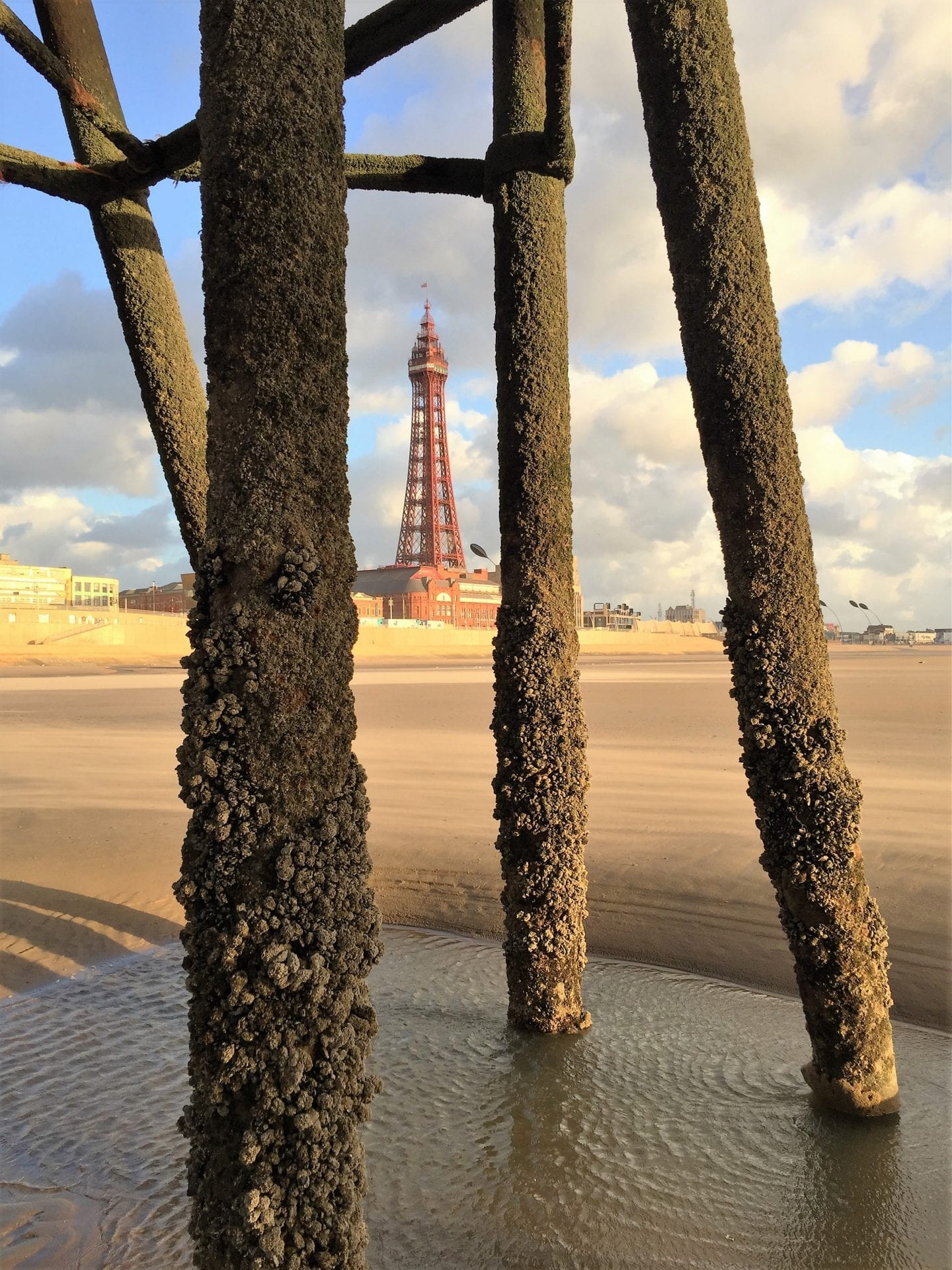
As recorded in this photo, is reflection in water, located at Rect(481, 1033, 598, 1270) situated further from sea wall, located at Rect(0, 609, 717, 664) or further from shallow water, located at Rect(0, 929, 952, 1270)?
sea wall, located at Rect(0, 609, 717, 664)

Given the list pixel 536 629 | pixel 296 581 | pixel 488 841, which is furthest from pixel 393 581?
pixel 296 581

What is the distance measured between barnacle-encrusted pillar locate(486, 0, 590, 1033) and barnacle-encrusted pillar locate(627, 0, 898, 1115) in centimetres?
94

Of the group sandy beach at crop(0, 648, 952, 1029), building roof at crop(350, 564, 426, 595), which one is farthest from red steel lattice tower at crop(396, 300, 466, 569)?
sandy beach at crop(0, 648, 952, 1029)

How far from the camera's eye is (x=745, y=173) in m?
3.22

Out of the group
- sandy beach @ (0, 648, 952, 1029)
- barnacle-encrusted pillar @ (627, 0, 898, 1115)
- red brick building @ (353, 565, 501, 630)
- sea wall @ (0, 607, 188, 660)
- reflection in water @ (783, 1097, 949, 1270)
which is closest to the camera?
reflection in water @ (783, 1097, 949, 1270)

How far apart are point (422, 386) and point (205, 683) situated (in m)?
89.9

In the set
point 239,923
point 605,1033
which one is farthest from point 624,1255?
point 239,923

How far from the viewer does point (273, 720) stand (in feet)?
5.61

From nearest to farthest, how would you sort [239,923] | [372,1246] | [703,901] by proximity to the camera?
[239,923] → [372,1246] → [703,901]

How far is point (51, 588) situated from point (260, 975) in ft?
209

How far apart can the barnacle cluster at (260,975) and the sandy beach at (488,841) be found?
3.55m

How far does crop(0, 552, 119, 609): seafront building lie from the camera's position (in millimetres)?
54188

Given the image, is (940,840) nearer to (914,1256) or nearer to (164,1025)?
(914,1256)

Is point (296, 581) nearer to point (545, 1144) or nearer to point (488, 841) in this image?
point (545, 1144)
